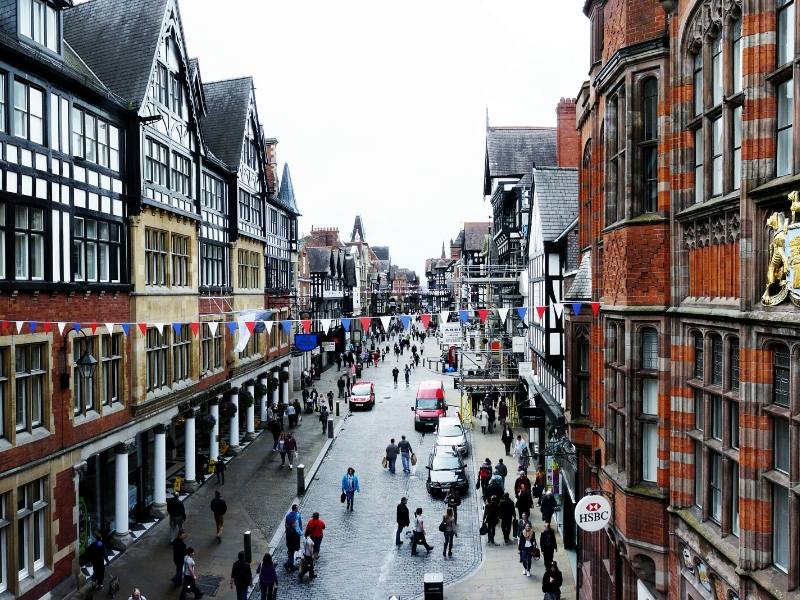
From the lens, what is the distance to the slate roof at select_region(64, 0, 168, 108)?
20.8m

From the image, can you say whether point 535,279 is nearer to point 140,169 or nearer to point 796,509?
point 140,169

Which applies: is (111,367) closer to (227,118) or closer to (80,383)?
(80,383)

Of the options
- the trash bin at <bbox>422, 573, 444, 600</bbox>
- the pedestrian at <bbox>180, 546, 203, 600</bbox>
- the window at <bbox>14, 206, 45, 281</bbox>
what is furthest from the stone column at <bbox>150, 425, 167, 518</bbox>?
the trash bin at <bbox>422, 573, 444, 600</bbox>

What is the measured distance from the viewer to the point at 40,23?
52.7 ft

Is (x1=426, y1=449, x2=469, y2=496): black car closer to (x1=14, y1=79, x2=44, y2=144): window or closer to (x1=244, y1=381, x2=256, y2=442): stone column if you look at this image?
(x1=244, y1=381, x2=256, y2=442): stone column

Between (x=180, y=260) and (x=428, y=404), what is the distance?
15702 millimetres

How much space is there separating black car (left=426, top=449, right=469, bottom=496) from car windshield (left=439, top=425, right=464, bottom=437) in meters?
4.02

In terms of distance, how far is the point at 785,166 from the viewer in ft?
21.8

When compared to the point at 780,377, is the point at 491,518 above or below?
below

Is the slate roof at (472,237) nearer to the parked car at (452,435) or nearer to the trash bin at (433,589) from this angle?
the parked car at (452,435)

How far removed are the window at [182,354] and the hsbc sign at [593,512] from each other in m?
16.8

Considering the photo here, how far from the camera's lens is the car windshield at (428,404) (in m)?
34.7

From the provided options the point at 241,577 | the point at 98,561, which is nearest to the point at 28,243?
the point at 98,561

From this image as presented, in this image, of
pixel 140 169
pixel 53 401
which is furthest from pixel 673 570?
pixel 140 169
